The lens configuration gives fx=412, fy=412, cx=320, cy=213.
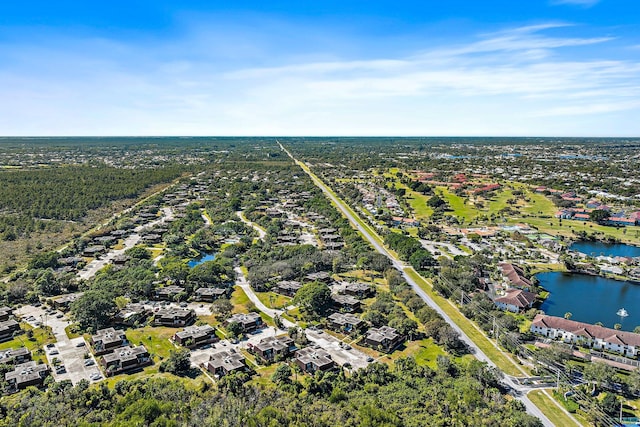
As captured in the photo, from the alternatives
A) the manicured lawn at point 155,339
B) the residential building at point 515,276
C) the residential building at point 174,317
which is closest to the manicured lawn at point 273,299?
the residential building at point 174,317

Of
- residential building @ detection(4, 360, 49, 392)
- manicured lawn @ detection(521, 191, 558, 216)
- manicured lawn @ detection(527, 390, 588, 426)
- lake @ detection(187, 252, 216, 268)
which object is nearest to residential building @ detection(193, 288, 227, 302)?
lake @ detection(187, 252, 216, 268)

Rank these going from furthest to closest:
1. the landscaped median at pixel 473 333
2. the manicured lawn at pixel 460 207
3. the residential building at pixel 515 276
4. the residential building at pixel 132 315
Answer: the manicured lawn at pixel 460 207 < the residential building at pixel 515 276 < the residential building at pixel 132 315 < the landscaped median at pixel 473 333

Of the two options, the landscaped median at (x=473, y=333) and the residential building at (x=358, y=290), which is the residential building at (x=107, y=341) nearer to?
the residential building at (x=358, y=290)

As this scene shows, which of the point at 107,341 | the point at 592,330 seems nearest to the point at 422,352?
the point at 592,330

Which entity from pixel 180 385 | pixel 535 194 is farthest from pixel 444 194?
pixel 180 385

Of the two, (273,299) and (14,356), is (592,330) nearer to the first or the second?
(273,299)
